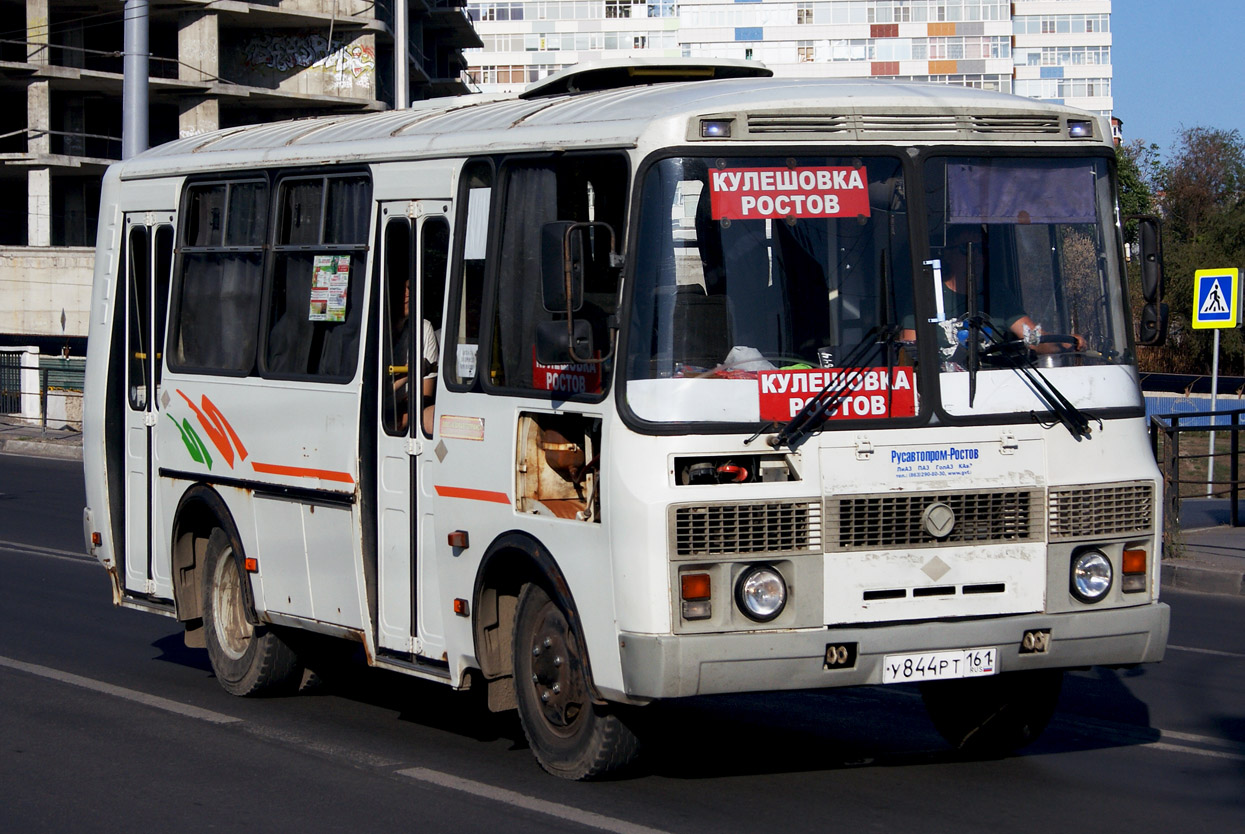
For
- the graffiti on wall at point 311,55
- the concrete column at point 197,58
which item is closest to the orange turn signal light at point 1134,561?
the concrete column at point 197,58

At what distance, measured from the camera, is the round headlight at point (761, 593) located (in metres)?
6.27

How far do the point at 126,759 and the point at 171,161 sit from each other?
3902mm

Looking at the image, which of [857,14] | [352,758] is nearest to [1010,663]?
[352,758]

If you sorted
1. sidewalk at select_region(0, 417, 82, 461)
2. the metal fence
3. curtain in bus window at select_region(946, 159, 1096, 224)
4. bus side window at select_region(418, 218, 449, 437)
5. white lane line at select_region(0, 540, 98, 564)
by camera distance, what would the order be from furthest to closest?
1. the metal fence
2. sidewalk at select_region(0, 417, 82, 461)
3. white lane line at select_region(0, 540, 98, 564)
4. bus side window at select_region(418, 218, 449, 437)
5. curtain in bus window at select_region(946, 159, 1096, 224)

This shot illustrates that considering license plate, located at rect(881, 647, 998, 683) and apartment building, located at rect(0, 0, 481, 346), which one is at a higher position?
apartment building, located at rect(0, 0, 481, 346)

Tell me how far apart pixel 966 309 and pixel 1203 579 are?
7793 millimetres

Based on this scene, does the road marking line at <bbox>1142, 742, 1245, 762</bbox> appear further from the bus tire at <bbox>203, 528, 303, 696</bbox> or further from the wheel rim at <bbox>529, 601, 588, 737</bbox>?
the bus tire at <bbox>203, 528, 303, 696</bbox>

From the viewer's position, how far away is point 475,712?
28.8ft

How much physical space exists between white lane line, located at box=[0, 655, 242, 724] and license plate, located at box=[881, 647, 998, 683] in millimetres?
3786

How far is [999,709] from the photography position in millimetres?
7473

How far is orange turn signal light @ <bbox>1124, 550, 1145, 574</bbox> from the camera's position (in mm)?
6832

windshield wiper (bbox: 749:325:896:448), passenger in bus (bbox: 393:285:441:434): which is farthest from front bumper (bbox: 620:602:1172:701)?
passenger in bus (bbox: 393:285:441:434)

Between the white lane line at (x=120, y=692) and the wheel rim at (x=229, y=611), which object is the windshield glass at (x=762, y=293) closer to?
the white lane line at (x=120, y=692)

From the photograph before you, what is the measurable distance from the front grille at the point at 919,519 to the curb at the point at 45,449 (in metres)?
24.4
